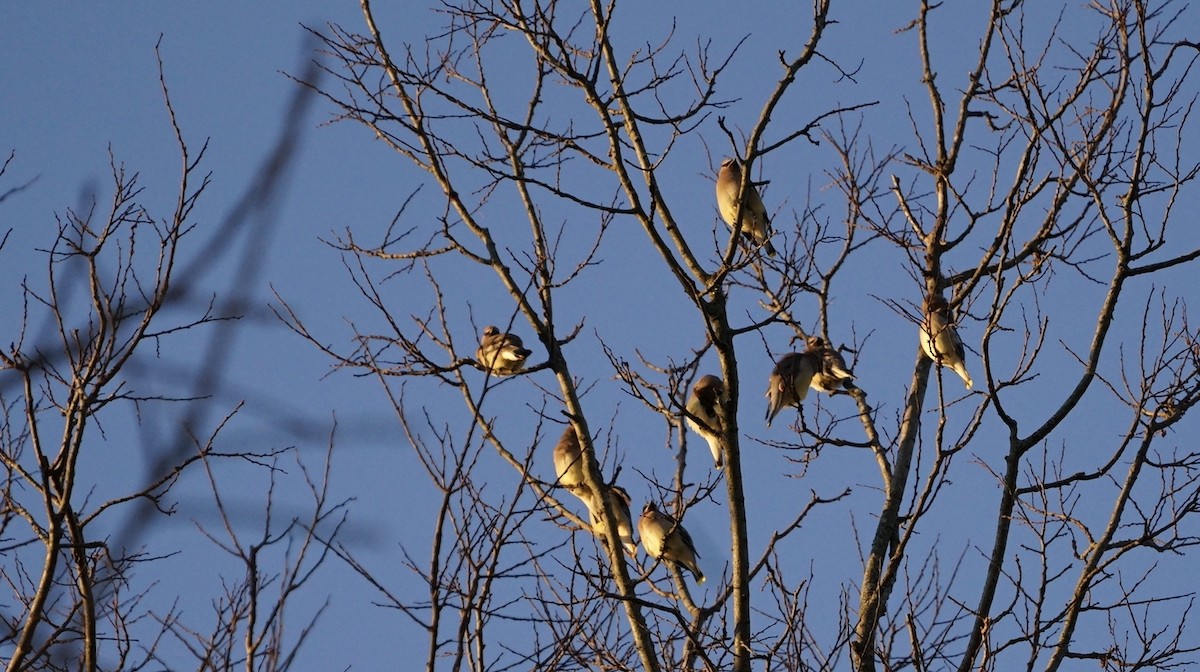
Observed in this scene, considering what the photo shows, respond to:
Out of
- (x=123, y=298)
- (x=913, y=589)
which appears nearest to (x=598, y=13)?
(x=913, y=589)

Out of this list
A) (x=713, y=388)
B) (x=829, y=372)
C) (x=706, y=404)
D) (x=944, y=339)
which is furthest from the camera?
(x=706, y=404)

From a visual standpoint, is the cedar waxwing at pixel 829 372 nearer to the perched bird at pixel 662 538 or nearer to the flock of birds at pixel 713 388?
the flock of birds at pixel 713 388

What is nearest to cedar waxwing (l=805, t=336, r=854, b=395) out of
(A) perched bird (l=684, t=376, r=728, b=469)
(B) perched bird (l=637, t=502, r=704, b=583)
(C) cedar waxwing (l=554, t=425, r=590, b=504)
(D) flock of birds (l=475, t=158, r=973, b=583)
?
(D) flock of birds (l=475, t=158, r=973, b=583)

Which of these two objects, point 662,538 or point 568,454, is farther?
point 568,454

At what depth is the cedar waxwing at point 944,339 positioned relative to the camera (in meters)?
6.30

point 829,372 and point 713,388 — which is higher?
point 713,388

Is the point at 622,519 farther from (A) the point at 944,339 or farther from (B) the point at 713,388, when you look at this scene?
(A) the point at 944,339

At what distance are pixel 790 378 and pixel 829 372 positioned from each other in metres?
0.24

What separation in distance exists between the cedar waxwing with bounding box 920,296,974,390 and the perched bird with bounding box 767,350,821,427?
0.83 meters

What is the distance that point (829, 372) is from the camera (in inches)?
325

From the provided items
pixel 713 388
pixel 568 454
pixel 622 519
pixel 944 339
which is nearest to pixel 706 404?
pixel 713 388

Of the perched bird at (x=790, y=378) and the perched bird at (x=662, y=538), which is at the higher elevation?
the perched bird at (x=790, y=378)

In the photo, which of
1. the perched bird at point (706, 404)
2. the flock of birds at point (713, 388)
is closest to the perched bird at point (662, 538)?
the flock of birds at point (713, 388)

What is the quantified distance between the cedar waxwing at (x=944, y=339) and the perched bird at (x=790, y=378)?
0.83 meters
